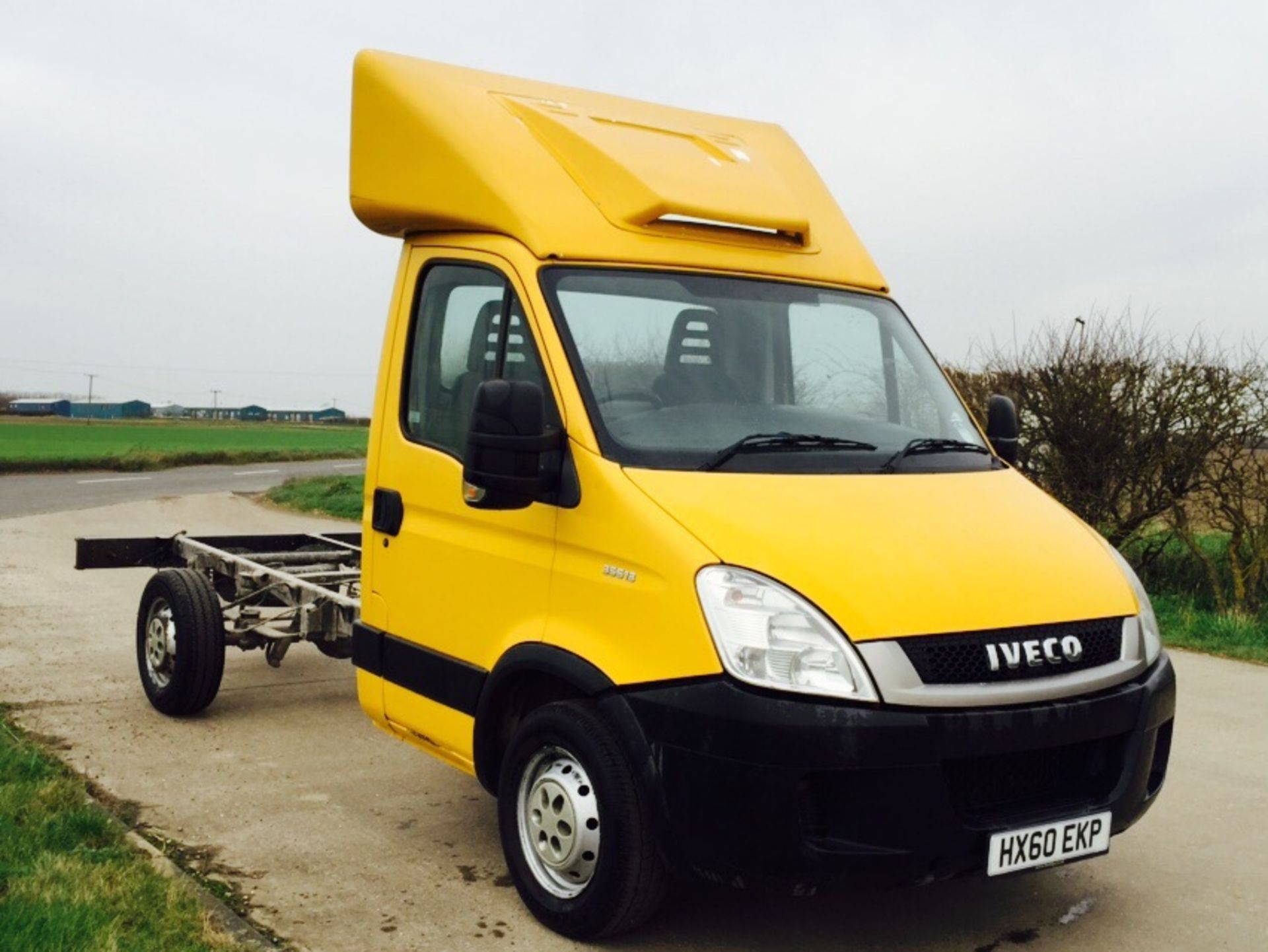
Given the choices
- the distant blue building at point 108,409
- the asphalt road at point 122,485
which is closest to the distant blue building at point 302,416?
the distant blue building at point 108,409

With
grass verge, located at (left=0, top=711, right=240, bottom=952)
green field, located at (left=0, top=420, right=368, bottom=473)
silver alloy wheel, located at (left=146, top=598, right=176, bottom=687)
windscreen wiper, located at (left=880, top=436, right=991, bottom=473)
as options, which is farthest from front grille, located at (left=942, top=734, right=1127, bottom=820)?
green field, located at (left=0, top=420, right=368, bottom=473)

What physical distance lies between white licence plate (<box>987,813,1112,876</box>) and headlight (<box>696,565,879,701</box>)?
629 millimetres

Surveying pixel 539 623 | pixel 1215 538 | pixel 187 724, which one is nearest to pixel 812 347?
pixel 539 623

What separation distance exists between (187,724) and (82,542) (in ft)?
5.66

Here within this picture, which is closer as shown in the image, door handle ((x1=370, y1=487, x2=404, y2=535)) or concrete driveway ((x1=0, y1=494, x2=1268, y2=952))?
concrete driveway ((x1=0, y1=494, x2=1268, y2=952))

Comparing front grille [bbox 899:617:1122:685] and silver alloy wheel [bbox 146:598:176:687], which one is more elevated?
front grille [bbox 899:617:1122:685]

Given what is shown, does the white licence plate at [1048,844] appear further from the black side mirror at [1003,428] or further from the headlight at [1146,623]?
the black side mirror at [1003,428]

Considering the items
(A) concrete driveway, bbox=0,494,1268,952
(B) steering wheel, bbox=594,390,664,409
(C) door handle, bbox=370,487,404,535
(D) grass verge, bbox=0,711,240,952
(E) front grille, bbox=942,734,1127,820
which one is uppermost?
(B) steering wheel, bbox=594,390,664,409

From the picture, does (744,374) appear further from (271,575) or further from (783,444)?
(271,575)

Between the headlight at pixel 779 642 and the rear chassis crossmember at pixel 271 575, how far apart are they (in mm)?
3348

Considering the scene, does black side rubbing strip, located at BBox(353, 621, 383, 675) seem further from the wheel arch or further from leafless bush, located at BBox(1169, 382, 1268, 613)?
leafless bush, located at BBox(1169, 382, 1268, 613)

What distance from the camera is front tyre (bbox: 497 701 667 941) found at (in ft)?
13.5

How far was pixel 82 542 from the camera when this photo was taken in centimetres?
836

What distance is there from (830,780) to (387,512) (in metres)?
2.26
